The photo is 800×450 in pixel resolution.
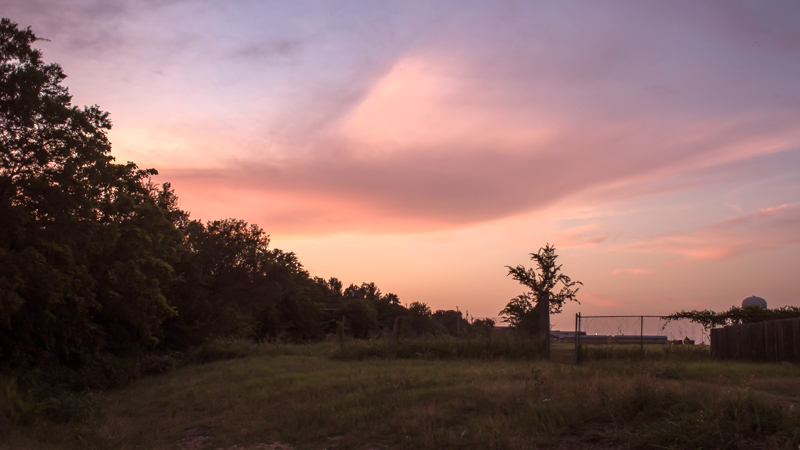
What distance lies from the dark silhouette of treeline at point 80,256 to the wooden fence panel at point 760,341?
930 cm

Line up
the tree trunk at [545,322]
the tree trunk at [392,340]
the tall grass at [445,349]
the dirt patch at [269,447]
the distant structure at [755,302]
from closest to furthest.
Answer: the dirt patch at [269,447]
the tree trunk at [545,322]
the tall grass at [445,349]
the tree trunk at [392,340]
the distant structure at [755,302]

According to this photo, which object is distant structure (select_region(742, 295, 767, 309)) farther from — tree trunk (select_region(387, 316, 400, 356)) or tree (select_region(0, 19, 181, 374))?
tree (select_region(0, 19, 181, 374))

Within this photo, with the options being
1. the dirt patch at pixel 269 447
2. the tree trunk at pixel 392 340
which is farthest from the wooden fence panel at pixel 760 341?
the dirt patch at pixel 269 447

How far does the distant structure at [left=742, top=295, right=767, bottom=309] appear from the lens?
2623cm

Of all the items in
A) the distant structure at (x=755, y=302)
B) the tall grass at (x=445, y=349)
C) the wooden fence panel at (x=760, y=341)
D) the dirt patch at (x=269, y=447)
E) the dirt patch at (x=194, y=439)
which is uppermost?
the distant structure at (x=755, y=302)

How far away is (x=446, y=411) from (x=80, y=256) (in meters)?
15.7

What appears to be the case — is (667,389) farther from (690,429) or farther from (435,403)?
(435,403)

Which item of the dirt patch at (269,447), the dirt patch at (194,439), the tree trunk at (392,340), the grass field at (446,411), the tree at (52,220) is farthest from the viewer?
the tree trunk at (392,340)

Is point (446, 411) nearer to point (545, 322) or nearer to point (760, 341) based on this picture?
point (545, 322)

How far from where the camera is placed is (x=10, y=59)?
16.9m

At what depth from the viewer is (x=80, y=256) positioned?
20.0 metres

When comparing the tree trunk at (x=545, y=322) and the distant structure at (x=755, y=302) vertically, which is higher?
the distant structure at (x=755, y=302)

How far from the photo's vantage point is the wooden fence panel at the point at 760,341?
17031 mm

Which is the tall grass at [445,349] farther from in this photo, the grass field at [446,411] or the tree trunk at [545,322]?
the grass field at [446,411]
